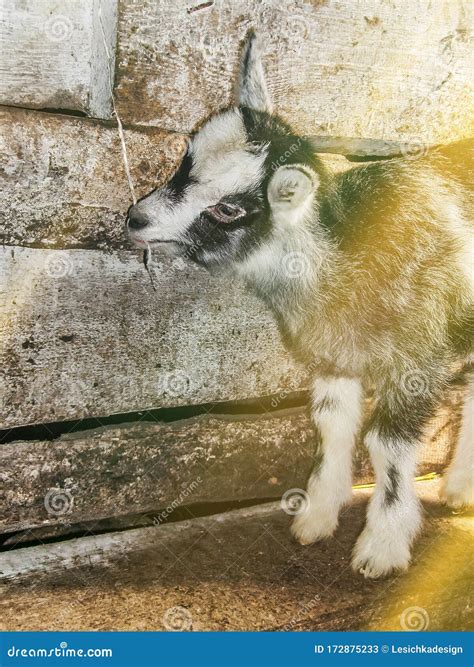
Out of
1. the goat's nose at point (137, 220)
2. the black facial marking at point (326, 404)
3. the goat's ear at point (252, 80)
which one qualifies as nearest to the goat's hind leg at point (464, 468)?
the black facial marking at point (326, 404)

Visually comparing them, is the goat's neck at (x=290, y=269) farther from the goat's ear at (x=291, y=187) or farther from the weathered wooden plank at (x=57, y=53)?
the weathered wooden plank at (x=57, y=53)

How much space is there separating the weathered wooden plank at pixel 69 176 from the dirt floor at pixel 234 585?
1.28 meters

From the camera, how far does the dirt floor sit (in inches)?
96.0

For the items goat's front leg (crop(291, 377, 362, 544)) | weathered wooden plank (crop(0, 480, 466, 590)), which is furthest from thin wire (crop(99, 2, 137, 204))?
weathered wooden plank (crop(0, 480, 466, 590))

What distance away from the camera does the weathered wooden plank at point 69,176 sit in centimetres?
255

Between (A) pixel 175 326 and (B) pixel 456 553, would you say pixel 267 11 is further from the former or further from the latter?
(B) pixel 456 553

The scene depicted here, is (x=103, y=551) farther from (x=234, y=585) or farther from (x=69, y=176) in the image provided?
(x=69, y=176)

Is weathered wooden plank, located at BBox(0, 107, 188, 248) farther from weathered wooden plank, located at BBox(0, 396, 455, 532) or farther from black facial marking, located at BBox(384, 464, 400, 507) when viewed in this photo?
black facial marking, located at BBox(384, 464, 400, 507)

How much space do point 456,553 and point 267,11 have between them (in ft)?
7.99

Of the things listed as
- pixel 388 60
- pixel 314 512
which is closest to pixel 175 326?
pixel 314 512

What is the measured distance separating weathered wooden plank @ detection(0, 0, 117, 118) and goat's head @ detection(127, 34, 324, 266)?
0.44m

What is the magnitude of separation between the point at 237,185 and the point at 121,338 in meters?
0.82

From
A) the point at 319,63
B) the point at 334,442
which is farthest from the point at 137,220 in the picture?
the point at 334,442

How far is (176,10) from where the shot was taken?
2.63 meters
